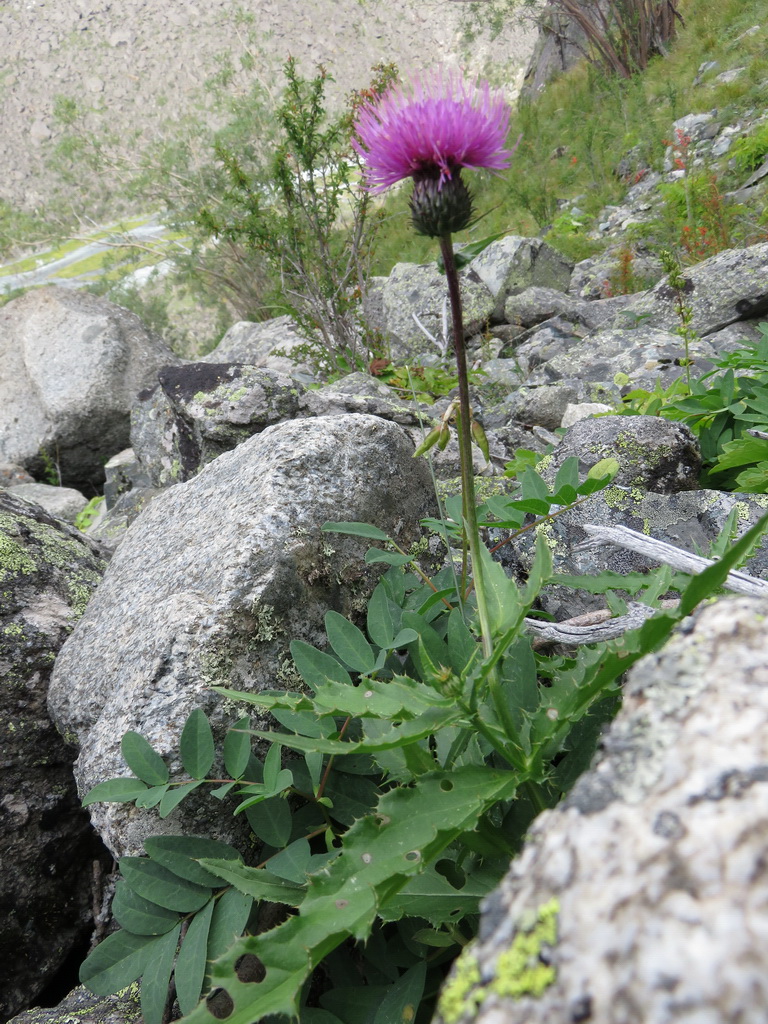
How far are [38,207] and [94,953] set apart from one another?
53.7 ft

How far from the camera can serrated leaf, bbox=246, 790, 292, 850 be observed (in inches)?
63.3

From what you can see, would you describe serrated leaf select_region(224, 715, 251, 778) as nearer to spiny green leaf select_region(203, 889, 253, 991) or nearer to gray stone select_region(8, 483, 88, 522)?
spiny green leaf select_region(203, 889, 253, 991)

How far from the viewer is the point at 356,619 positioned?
92.0 inches

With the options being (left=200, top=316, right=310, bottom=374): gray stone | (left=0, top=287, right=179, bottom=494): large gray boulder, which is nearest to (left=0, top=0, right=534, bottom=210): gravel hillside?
(left=200, top=316, right=310, bottom=374): gray stone

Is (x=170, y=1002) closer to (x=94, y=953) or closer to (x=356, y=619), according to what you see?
(x=94, y=953)

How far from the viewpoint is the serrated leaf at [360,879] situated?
99 centimetres

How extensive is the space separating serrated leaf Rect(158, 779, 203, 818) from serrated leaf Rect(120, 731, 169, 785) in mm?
53

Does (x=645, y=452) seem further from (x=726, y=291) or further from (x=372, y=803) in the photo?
(x=726, y=291)

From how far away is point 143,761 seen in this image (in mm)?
1681

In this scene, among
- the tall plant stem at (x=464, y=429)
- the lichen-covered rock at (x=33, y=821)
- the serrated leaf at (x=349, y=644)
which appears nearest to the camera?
the tall plant stem at (x=464, y=429)

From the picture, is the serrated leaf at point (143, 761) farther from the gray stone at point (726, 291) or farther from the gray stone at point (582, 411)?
the gray stone at point (726, 291)

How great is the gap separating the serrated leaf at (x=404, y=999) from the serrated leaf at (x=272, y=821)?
42 cm

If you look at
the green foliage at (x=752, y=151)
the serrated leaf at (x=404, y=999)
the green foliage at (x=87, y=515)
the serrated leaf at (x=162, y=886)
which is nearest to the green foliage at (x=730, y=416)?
the serrated leaf at (x=404, y=999)

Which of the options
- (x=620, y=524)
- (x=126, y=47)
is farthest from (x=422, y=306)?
(x=126, y=47)
